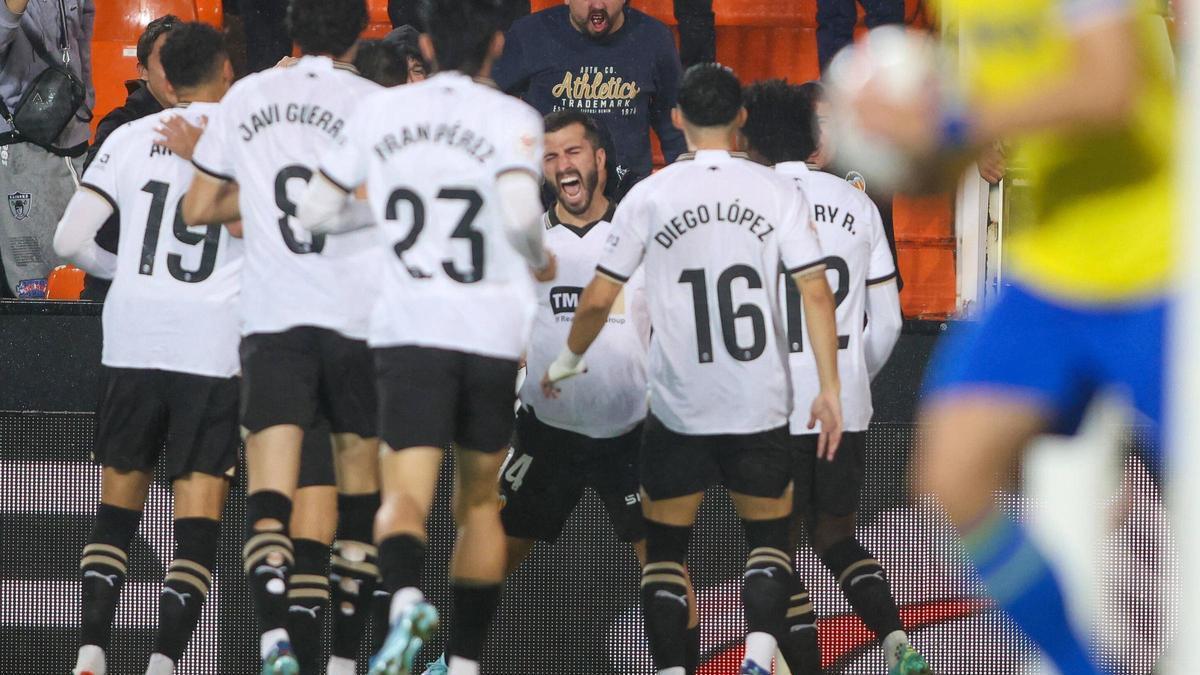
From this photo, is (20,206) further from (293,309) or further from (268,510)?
(268,510)

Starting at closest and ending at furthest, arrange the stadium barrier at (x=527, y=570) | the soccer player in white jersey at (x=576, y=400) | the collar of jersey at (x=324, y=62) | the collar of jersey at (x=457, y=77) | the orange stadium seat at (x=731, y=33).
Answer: the collar of jersey at (x=457, y=77) → the collar of jersey at (x=324, y=62) → the soccer player in white jersey at (x=576, y=400) → the stadium barrier at (x=527, y=570) → the orange stadium seat at (x=731, y=33)

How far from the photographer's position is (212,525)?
17.1 feet

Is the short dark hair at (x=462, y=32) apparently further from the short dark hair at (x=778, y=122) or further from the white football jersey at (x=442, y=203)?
the short dark hair at (x=778, y=122)

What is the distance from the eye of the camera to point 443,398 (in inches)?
171

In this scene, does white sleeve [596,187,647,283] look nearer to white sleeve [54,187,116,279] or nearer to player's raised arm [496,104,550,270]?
player's raised arm [496,104,550,270]

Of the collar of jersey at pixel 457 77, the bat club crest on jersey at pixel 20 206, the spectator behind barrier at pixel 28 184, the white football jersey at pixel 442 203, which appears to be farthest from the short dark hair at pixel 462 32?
the bat club crest on jersey at pixel 20 206

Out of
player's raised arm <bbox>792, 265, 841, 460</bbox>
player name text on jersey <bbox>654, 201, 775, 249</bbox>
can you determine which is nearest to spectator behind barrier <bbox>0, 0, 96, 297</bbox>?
player name text on jersey <bbox>654, 201, 775, 249</bbox>

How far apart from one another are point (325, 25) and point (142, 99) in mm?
1694

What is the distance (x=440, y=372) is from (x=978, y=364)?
5.87 feet

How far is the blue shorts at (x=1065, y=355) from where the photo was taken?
2807 mm

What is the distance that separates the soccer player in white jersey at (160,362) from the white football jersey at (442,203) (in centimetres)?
104

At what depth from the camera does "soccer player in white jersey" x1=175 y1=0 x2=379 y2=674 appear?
4.72 metres

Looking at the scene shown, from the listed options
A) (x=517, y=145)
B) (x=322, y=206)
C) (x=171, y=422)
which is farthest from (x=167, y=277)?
(x=517, y=145)

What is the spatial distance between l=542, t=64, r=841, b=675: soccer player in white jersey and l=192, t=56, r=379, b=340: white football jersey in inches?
31.1
